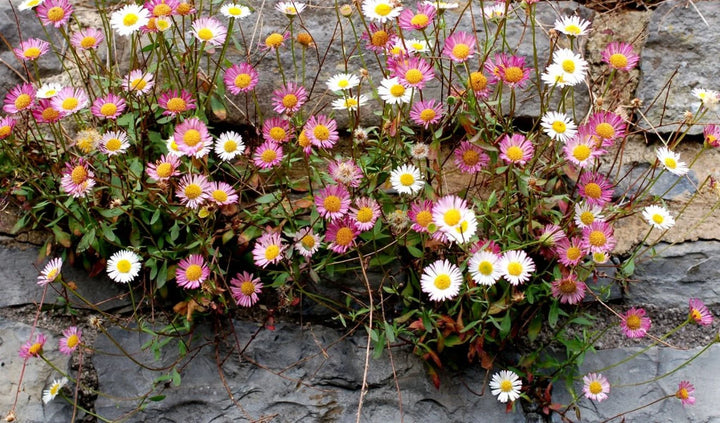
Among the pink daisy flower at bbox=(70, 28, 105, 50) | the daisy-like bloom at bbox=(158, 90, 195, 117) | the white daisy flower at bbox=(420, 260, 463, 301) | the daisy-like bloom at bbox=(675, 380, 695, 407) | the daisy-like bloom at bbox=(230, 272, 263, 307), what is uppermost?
the pink daisy flower at bbox=(70, 28, 105, 50)

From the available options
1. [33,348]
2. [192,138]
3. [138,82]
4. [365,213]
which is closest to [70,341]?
[33,348]

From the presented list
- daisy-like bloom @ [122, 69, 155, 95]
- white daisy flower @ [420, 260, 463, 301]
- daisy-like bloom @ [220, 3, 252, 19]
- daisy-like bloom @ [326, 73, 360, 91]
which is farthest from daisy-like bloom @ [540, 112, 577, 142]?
daisy-like bloom @ [122, 69, 155, 95]

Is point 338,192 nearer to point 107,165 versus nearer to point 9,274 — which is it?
point 107,165

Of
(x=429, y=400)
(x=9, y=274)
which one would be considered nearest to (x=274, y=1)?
(x=9, y=274)

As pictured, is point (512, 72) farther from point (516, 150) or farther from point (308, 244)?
point (308, 244)

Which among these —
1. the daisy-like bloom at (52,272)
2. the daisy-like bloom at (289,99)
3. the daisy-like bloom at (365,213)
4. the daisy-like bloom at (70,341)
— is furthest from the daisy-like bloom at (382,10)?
the daisy-like bloom at (70,341)

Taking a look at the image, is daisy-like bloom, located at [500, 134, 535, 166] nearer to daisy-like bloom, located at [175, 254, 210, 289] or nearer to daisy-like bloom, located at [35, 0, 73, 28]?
daisy-like bloom, located at [175, 254, 210, 289]

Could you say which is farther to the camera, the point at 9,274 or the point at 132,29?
the point at 9,274
